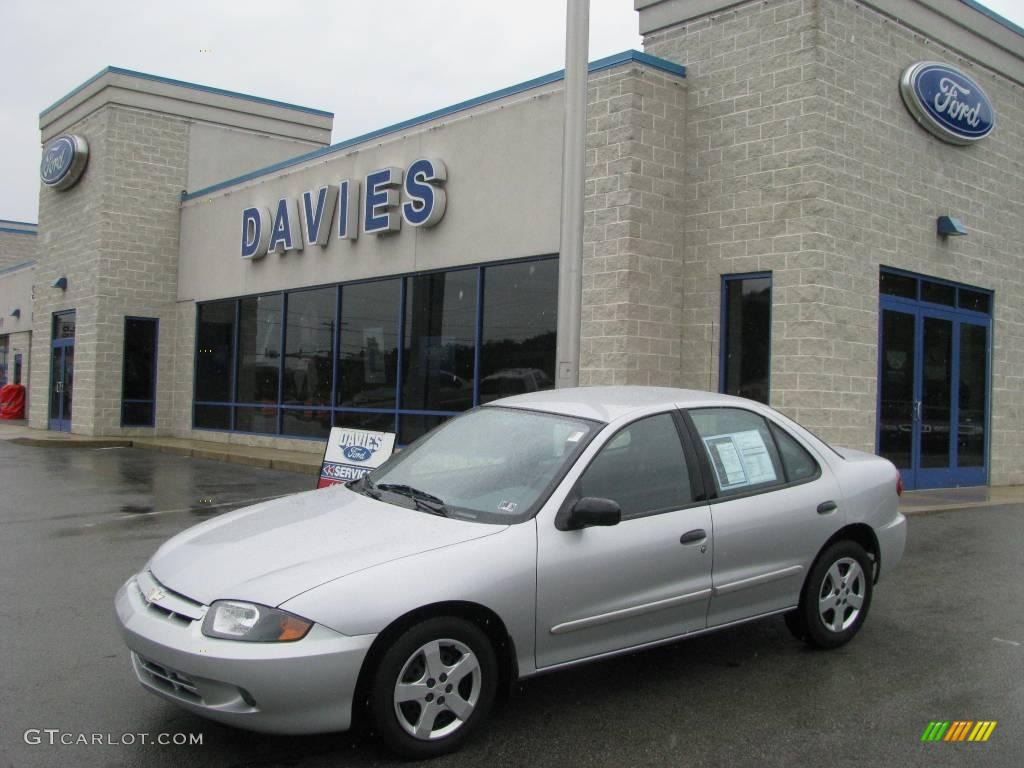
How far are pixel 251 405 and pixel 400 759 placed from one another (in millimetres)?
16540

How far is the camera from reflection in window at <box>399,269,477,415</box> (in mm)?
14680

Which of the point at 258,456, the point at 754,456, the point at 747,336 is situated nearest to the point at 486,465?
the point at 754,456

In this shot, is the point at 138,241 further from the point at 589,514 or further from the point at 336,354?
the point at 589,514

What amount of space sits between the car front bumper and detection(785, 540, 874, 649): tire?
2820 mm

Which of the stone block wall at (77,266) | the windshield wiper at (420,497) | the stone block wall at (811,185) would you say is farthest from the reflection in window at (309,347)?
the windshield wiper at (420,497)

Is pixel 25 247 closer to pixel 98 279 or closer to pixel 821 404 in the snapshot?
pixel 98 279

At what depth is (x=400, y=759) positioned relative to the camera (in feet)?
12.8

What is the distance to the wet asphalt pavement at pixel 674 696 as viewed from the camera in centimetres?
404

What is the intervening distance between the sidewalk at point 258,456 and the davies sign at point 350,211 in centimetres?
398

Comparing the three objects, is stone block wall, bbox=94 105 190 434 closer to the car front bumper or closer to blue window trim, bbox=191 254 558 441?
blue window trim, bbox=191 254 558 441

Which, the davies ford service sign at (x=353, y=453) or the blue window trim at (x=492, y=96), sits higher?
the blue window trim at (x=492, y=96)

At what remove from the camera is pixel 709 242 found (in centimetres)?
1243

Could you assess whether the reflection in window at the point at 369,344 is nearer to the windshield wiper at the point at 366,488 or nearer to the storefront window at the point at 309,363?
the storefront window at the point at 309,363

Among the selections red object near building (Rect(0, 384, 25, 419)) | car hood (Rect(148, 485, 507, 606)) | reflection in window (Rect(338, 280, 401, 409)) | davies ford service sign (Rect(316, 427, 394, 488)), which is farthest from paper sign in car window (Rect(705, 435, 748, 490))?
red object near building (Rect(0, 384, 25, 419))
